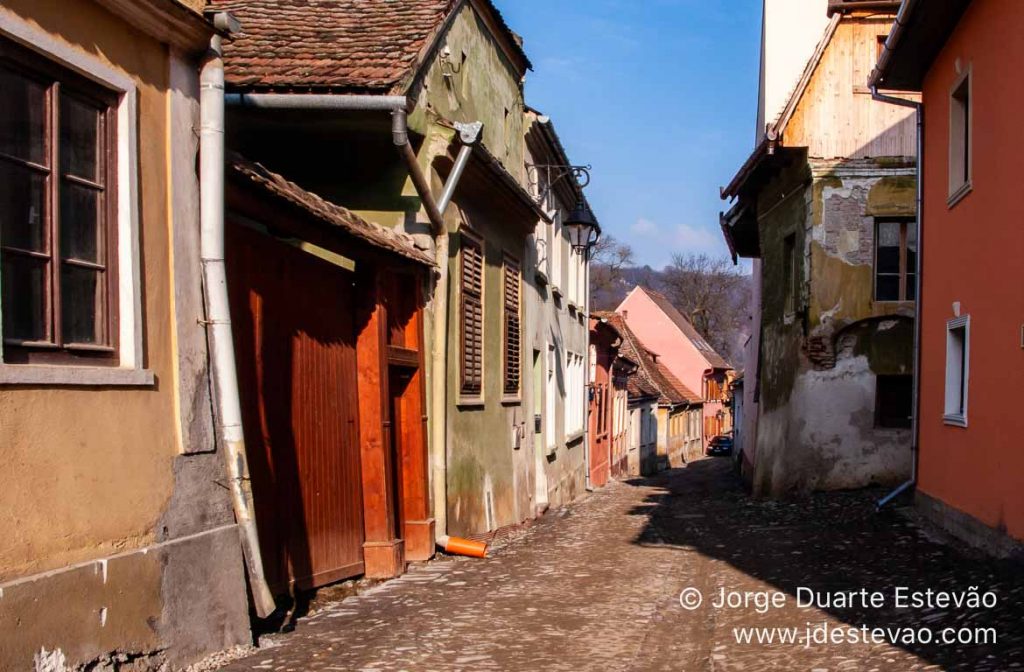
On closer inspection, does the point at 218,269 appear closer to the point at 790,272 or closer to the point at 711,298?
the point at 790,272

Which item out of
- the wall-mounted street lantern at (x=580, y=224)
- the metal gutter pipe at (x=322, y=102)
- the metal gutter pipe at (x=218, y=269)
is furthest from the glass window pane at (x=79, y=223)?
the wall-mounted street lantern at (x=580, y=224)

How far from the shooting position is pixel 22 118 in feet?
15.3

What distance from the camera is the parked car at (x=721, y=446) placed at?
5675 cm

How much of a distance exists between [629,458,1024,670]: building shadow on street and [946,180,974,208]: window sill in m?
3.38

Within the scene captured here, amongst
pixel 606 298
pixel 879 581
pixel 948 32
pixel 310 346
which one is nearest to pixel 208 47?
pixel 310 346

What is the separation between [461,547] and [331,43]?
506 cm

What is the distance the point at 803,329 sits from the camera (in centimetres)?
1658

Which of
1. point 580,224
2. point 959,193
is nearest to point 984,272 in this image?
point 959,193

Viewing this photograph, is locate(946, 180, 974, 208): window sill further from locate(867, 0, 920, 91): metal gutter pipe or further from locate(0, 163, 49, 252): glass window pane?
locate(0, 163, 49, 252): glass window pane

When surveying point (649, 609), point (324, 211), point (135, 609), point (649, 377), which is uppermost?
point (324, 211)

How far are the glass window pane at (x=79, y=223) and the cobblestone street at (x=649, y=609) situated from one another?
92.5 inches

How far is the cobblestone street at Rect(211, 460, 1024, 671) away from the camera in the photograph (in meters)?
6.09

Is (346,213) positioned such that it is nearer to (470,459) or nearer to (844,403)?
(470,459)

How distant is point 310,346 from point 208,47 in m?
2.58
